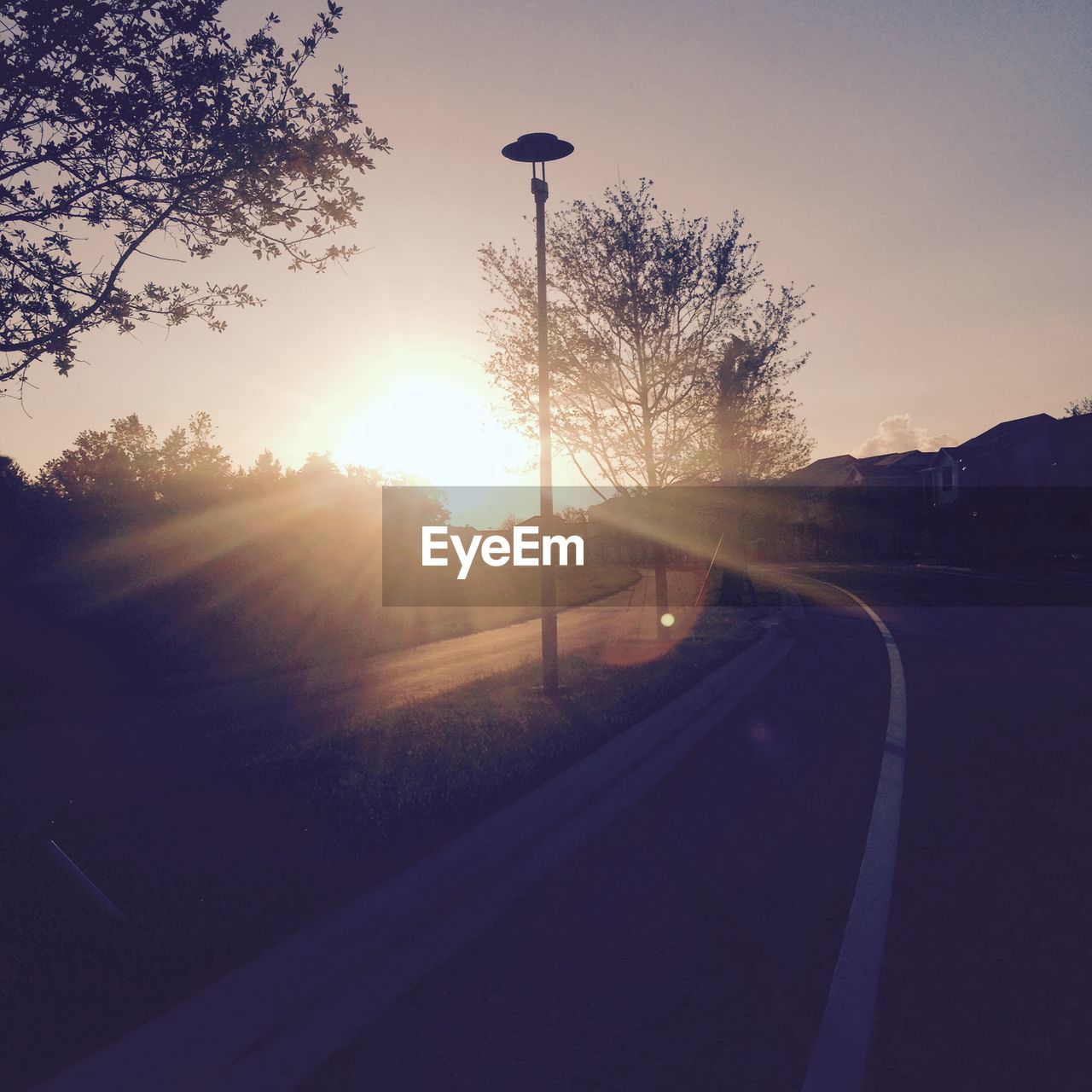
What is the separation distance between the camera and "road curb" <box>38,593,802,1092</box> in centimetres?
369

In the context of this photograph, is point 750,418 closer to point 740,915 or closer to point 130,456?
point 740,915

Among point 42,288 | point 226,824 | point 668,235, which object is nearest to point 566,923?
point 226,824

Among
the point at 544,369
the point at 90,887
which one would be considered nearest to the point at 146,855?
the point at 90,887

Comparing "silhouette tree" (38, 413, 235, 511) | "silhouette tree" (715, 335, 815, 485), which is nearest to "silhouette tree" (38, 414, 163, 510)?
"silhouette tree" (38, 413, 235, 511)

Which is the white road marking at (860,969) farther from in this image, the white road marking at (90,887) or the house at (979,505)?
the house at (979,505)

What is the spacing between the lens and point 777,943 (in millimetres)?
4867

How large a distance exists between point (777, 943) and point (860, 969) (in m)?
0.47

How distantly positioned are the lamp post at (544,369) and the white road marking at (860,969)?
6041mm

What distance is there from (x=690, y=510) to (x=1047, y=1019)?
23.8 m

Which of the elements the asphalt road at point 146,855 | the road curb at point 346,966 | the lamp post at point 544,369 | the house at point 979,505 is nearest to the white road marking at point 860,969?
the road curb at point 346,966

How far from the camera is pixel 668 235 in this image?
74.1 feet

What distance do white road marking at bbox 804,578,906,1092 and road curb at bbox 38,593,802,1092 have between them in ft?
6.01

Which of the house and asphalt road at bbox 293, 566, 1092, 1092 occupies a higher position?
the house

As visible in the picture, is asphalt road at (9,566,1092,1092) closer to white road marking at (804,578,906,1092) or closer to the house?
white road marking at (804,578,906,1092)
